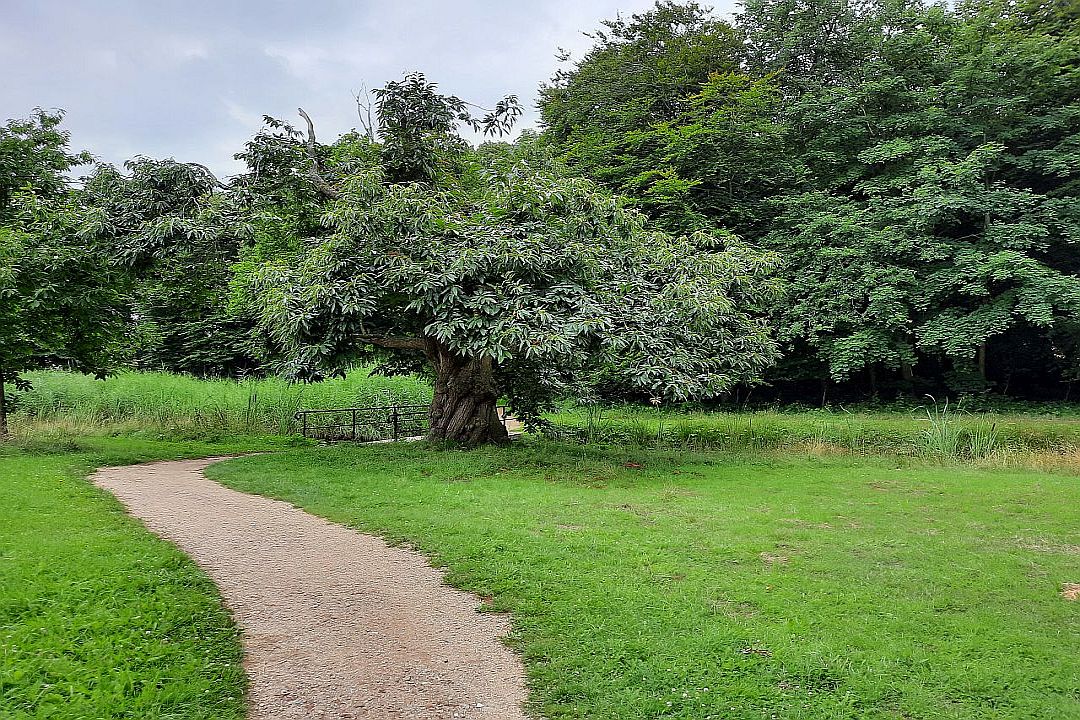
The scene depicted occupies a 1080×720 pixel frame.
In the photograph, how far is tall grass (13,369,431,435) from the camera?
14.1m

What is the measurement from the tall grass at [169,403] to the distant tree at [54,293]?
2418mm

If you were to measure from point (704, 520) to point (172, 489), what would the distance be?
235 inches

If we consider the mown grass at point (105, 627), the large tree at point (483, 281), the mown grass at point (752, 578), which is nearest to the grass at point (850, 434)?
the mown grass at point (752, 578)

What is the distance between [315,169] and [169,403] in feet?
23.4

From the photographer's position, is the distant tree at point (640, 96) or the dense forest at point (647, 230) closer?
the dense forest at point (647, 230)

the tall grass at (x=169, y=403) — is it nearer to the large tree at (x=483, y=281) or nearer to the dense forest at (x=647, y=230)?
the dense forest at (x=647, y=230)

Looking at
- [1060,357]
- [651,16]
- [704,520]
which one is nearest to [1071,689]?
[704,520]

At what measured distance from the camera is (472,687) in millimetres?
3293

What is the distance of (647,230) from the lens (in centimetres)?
1458

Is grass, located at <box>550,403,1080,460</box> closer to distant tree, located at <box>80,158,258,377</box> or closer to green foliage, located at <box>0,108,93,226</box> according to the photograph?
distant tree, located at <box>80,158,258,377</box>

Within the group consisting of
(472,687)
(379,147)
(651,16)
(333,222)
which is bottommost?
(472,687)

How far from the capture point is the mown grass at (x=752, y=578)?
3250mm

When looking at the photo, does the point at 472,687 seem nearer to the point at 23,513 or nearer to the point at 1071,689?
the point at 1071,689

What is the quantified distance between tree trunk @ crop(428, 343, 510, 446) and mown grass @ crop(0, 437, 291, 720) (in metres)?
5.54
